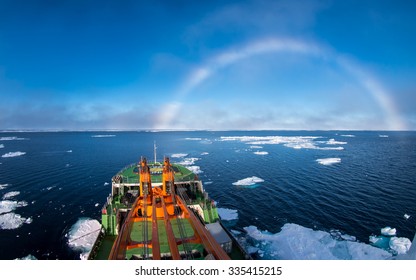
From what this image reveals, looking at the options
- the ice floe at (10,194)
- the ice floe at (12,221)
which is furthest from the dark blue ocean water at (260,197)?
the ice floe at (10,194)

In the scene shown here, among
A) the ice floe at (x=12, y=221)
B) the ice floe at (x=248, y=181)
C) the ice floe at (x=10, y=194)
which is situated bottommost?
the ice floe at (x=12, y=221)

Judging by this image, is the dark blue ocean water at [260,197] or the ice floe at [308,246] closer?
the ice floe at [308,246]

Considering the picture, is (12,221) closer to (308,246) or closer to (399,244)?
(308,246)

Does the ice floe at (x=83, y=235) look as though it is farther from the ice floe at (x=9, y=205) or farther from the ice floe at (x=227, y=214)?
the ice floe at (x=227, y=214)

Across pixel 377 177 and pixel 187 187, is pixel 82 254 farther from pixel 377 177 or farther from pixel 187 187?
pixel 377 177

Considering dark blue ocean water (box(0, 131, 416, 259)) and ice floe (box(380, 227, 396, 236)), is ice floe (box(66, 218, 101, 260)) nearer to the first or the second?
dark blue ocean water (box(0, 131, 416, 259))

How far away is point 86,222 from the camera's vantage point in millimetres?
19781

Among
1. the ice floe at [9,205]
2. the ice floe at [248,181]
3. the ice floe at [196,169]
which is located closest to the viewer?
the ice floe at [9,205]

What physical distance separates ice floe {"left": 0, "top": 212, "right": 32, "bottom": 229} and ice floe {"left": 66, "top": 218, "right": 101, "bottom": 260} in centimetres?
452

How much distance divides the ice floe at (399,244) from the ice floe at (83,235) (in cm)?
2106

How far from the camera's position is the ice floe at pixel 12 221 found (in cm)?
1848

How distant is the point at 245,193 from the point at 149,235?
16255mm

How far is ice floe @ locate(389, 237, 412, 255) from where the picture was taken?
15.2m
